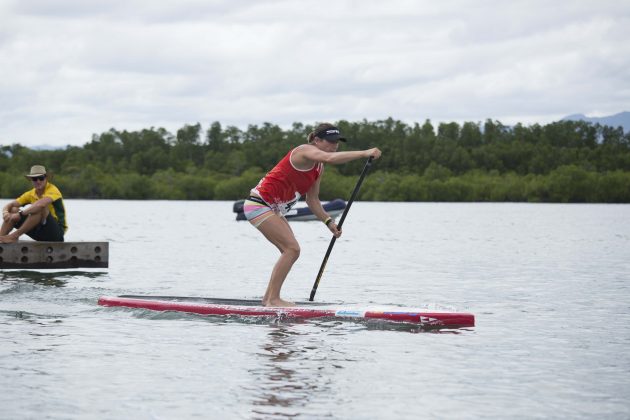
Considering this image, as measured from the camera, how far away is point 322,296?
57.5ft

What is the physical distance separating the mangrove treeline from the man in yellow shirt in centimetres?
10975

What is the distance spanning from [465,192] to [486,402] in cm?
14167

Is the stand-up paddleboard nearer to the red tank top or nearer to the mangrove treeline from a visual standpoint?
the red tank top

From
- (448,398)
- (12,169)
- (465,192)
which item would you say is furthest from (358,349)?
(12,169)

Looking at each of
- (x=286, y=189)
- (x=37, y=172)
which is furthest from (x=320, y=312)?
(x=37, y=172)

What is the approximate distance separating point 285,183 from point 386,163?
153 metres

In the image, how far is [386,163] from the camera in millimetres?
165375

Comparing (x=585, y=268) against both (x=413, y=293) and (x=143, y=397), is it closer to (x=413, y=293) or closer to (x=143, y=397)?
(x=413, y=293)

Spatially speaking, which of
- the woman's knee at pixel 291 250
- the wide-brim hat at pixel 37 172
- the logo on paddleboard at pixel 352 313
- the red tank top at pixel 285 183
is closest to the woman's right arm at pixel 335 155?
the red tank top at pixel 285 183

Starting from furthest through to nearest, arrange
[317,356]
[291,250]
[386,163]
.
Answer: [386,163], [291,250], [317,356]

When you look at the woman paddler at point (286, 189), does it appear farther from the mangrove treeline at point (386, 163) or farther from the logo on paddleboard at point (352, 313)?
the mangrove treeline at point (386, 163)

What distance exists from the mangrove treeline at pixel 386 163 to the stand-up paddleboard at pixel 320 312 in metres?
115

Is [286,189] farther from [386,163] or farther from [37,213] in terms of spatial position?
[386,163]

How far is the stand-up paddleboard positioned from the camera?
1260 cm
